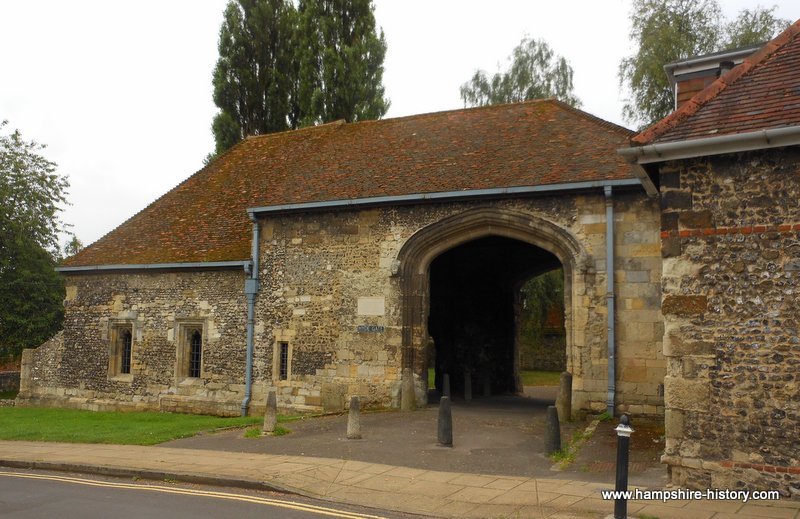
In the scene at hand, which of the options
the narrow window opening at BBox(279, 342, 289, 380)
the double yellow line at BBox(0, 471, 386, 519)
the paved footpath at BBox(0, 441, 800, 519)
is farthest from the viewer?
the narrow window opening at BBox(279, 342, 289, 380)

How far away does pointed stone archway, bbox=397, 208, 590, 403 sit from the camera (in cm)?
1386

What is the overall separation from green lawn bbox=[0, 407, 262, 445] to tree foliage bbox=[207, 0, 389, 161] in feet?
49.0

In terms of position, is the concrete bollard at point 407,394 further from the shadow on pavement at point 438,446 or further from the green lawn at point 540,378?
the green lawn at point 540,378

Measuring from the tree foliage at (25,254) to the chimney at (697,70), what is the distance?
21110 mm

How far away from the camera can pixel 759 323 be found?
7.81 m

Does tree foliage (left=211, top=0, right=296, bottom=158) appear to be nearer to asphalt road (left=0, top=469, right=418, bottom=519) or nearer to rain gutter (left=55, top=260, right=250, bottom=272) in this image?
rain gutter (left=55, top=260, right=250, bottom=272)

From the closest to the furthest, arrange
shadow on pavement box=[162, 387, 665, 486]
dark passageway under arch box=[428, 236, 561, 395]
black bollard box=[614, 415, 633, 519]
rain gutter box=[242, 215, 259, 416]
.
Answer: black bollard box=[614, 415, 633, 519] → shadow on pavement box=[162, 387, 665, 486] → rain gutter box=[242, 215, 259, 416] → dark passageway under arch box=[428, 236, 561, 395]

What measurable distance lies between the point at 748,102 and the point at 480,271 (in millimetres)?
12980

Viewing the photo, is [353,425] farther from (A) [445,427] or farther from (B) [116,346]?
(B) [116,346]

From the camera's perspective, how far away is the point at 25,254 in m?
24.3

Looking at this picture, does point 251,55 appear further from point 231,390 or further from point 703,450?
point 703,450

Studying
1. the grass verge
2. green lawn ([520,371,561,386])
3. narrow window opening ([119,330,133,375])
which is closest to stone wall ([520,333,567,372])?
green lawn ([520,371,561,386])

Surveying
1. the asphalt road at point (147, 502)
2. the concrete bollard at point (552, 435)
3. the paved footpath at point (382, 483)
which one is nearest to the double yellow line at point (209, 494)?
the asphalt road at point (147, 502)

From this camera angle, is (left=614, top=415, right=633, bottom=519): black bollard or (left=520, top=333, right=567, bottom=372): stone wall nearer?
(left=614, top=415, right=633, bottom=519): black bollard
